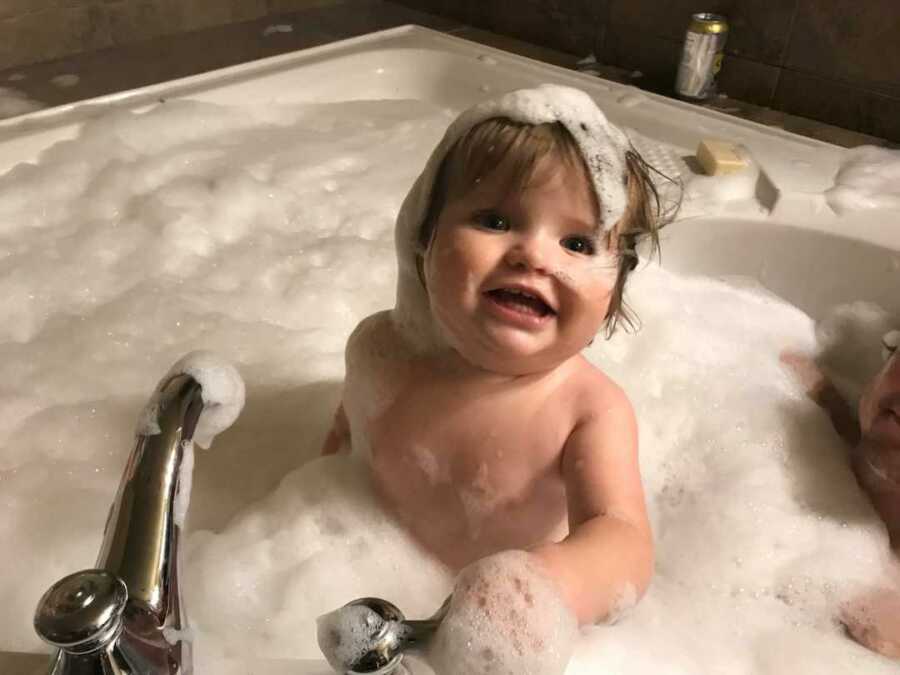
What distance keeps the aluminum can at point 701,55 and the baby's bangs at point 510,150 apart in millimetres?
899

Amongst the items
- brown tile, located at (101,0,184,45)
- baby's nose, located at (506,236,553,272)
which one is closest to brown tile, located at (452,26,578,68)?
brown tile, located at (101,0,184,45)

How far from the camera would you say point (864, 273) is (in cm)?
126

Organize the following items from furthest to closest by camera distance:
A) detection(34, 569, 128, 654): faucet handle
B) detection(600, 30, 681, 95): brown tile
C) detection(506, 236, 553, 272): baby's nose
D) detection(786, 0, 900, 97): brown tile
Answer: detection(600, 30, 681, 95): brown tile → detection(786, 0, 900, 97): brown tile → detection(506, 236, 553, 272): baby's nose → detection(34, 569, 128, 654): faucet handle

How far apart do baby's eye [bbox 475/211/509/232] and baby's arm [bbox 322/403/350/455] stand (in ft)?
0.99

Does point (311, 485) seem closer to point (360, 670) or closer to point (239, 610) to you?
point (239, 610)

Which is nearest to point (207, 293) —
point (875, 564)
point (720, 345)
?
point (720, 345)

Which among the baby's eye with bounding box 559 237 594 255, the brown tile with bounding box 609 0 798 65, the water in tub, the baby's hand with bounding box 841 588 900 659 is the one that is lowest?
the baby's hand with bounding box 841 588 900 659

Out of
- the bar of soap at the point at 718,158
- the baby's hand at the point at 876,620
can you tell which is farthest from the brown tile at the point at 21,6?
the baby's hand at the point at 876,620

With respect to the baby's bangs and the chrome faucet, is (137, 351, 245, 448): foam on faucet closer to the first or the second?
the chrome faucet

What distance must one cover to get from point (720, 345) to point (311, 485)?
64 cm

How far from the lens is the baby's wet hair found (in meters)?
0.70

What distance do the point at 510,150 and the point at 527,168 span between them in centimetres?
2

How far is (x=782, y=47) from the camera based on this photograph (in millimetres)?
1496

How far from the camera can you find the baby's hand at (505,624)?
538 millimetres
